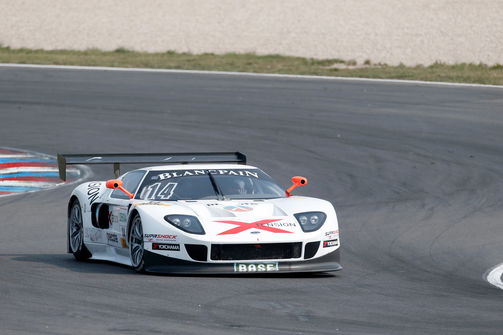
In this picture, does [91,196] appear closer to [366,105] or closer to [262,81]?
[366,105]

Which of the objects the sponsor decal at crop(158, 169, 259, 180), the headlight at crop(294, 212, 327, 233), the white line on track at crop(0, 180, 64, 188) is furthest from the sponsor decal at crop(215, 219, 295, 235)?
the white line on track at crop(0, 180, 64, 188)

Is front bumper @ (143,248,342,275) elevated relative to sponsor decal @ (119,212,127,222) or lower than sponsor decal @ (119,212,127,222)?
A: lower

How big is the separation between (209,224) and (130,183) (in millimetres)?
1866

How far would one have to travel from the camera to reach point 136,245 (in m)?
9.55

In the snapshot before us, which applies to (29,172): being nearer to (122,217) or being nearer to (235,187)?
(122,217)

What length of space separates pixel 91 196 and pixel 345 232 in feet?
11.1

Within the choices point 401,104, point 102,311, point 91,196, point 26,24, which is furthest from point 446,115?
point 26,24

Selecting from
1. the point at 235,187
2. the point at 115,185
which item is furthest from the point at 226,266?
the point at 115,185

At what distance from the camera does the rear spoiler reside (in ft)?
36.0

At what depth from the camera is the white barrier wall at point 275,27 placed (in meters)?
49.6

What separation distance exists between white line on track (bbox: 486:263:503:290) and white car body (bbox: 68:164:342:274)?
1.48 m

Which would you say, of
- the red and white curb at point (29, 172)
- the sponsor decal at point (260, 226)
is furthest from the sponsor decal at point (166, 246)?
the red and white curb at point (29, 172)

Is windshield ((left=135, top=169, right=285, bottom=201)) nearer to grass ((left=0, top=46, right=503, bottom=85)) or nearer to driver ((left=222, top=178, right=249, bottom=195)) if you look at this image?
driver ((left=222, top=178, right=249, bottom=195))

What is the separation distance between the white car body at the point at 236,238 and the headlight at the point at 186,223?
0.12 ft
